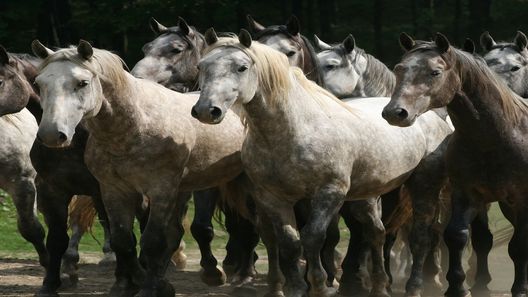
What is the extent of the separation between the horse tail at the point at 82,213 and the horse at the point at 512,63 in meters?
4.15

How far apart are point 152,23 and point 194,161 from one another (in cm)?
309

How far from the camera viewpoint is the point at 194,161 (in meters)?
9.30

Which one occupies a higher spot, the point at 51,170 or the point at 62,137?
the point at 62,137

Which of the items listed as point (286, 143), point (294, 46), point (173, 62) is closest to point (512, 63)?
point (294, 46)

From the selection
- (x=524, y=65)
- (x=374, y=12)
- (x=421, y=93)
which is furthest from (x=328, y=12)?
(x=421, y=93)

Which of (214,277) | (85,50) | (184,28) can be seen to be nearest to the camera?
(85,50)

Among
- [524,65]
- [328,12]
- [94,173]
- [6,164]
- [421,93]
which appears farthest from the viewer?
[328,12]

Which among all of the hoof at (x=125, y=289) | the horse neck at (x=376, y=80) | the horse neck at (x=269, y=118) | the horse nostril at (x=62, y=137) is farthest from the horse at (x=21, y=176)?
the horse neck at (x=376, y=80)

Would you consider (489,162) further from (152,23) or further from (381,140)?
(152,23)

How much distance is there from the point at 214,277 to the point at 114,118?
249 cm

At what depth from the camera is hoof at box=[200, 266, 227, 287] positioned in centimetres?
1077

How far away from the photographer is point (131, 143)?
8.81 meters

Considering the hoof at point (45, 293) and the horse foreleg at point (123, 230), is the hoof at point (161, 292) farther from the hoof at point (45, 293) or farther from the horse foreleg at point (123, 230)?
the hoof at point (45, 293)

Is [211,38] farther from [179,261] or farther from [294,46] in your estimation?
[179,261]
